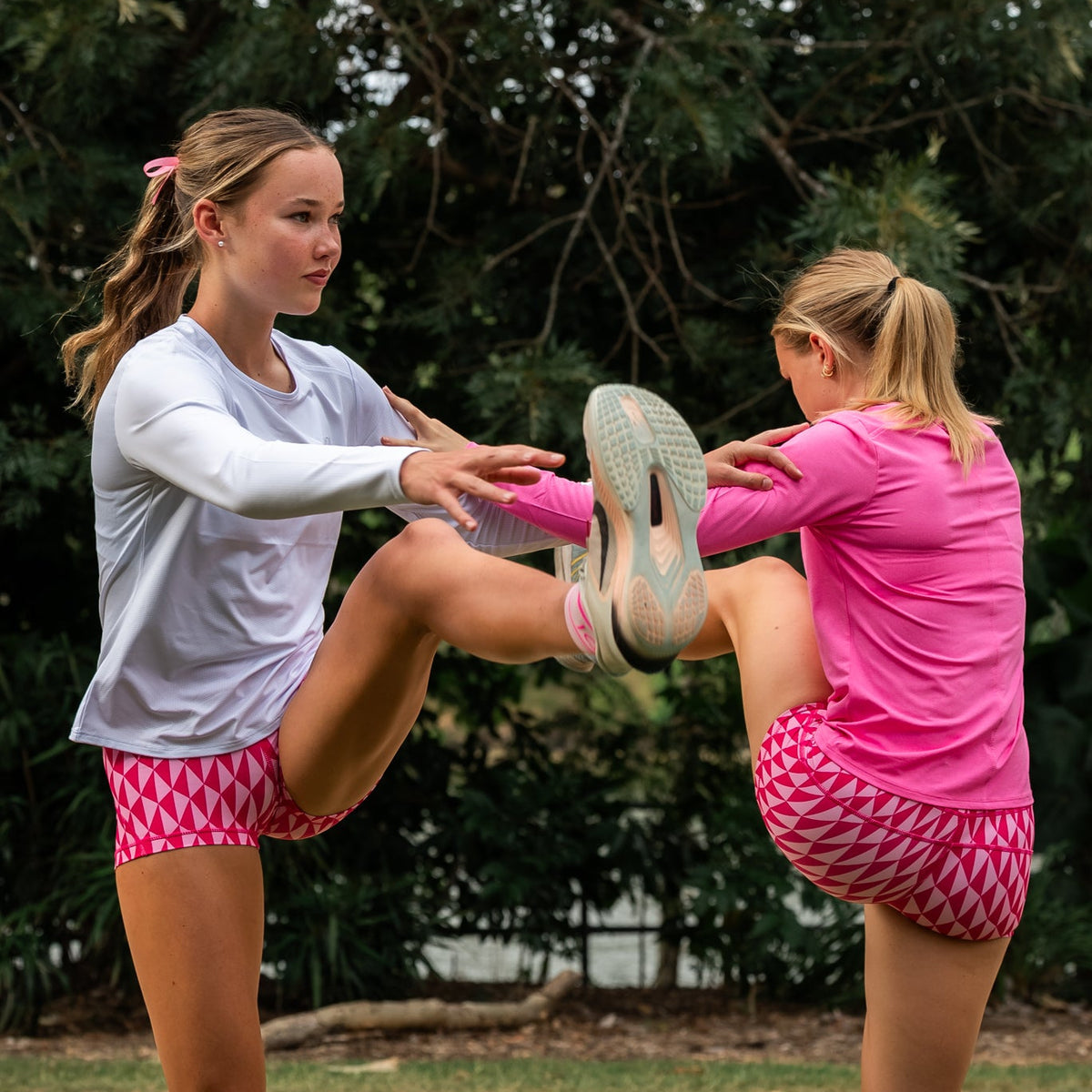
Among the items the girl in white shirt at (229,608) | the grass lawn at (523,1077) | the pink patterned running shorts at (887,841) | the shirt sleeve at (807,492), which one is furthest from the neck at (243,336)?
the grass lawn at (523,1077)

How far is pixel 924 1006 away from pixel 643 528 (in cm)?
88

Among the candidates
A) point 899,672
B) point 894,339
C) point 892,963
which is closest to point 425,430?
point 894,339

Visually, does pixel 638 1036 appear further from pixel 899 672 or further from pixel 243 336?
pixel 243 336

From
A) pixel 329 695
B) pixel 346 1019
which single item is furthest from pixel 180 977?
pixel 346 1019

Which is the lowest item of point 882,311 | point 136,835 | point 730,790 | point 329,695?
point 730,790

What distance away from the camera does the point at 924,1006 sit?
2.15 metres

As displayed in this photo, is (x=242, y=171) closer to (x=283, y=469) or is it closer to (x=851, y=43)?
(x=283, y=469)

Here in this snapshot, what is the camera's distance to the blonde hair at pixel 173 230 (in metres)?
2.26

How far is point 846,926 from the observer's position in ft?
16.5

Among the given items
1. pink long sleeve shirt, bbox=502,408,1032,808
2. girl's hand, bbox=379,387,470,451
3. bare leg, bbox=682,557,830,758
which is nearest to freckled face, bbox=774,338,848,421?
pink long sleeve shirt, bbox=502,408,1032,808

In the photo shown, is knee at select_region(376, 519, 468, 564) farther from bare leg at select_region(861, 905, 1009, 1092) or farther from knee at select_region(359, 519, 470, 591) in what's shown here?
bare leg at select_region(861, 905, 1009, 1092)

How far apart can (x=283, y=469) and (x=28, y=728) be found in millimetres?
3415

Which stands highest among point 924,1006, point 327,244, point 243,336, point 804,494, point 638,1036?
point 327,244

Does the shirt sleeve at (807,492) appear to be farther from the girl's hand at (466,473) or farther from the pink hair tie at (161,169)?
the pink hair tie at (161,169)
